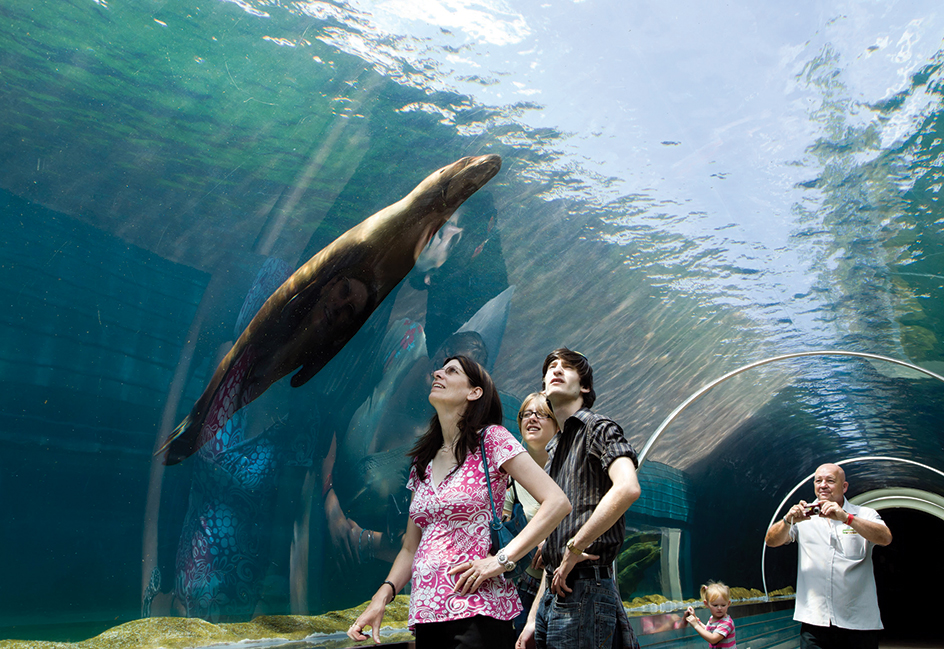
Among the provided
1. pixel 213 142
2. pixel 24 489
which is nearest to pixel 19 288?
pixel 24 489

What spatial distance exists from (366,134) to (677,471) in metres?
9.52

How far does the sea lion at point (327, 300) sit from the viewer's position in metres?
5.52

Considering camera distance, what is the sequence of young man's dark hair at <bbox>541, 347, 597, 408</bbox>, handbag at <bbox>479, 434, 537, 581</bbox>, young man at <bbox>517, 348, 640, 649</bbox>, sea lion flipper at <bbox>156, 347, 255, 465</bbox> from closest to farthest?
handbag at <bbox>479, 434, 537, 581</bbox>, young man at <bbox>517, 348, 640, 649</bbox>, young man's dark hair at <bbox>541, 347, 597, 408</bbox>, sea lion flipper at <bbox>156, 347, 255, 465</bbox>

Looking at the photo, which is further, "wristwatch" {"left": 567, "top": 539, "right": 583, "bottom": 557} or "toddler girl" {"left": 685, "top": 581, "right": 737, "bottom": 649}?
"toddler girl" {"left": 685, "top": 581, "right": 737, "bottom": 649}

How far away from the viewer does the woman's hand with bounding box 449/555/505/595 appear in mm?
2262

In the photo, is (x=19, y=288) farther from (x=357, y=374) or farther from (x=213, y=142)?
(x=357, y=374)

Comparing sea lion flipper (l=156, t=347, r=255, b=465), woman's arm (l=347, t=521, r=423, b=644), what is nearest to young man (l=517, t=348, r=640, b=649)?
woman's arm (l=347, t=521, r=423, b=644)

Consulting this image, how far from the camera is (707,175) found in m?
7.72

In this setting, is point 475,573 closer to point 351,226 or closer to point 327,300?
point 327,300

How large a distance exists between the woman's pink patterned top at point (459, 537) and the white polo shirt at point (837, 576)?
2813 mm

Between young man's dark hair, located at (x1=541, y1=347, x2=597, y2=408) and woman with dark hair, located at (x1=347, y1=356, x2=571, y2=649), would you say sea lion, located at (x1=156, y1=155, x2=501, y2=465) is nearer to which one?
woman with dark hair, located at (x1=347, y1=356, x2=571, y2=649)

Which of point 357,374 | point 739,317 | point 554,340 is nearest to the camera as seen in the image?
point 357,374

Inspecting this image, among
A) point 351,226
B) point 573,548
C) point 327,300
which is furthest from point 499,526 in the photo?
point 351,226

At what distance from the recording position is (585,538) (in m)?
2.53
